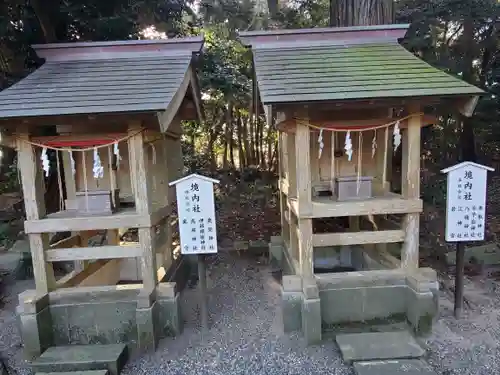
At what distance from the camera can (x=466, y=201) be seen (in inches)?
153

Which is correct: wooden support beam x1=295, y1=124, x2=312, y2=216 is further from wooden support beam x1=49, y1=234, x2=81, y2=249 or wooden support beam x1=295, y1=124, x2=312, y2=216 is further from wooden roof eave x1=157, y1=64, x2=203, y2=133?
wooden support beam x1=49, y1=234, x2=81, y2=249

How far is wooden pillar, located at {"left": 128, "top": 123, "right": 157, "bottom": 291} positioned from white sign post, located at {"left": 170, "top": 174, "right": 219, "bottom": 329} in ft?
1.19

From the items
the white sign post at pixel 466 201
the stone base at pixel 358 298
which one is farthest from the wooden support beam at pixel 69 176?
the white sign post at pixel 466 201

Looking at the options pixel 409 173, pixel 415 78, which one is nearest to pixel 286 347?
pixel 409 173

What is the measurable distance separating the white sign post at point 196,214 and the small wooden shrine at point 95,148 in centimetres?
39

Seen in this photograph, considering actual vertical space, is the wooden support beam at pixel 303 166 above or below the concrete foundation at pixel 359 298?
above

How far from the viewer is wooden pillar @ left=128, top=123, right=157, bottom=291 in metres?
3.87

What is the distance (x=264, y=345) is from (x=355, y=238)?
60.2 inches

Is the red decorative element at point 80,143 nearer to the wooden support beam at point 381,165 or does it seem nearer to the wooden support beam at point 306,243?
the wooden support beam at point 306,243

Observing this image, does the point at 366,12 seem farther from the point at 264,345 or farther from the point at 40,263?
the point at 40,263

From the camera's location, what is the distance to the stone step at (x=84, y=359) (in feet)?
11.4

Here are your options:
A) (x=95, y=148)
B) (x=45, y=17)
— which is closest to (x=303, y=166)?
(x=95, y=148)

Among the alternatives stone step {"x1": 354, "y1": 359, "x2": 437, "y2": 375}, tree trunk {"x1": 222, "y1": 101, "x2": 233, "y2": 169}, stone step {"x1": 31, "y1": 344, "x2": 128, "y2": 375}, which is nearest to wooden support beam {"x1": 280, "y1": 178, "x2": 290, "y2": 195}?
stone step {"x1": 354, "y1": 359, "x2": 437, "y2": 375}

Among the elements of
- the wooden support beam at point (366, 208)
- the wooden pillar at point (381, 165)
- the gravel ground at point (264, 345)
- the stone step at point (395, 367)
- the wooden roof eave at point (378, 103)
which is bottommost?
the gravel ground at point (264, 345)
